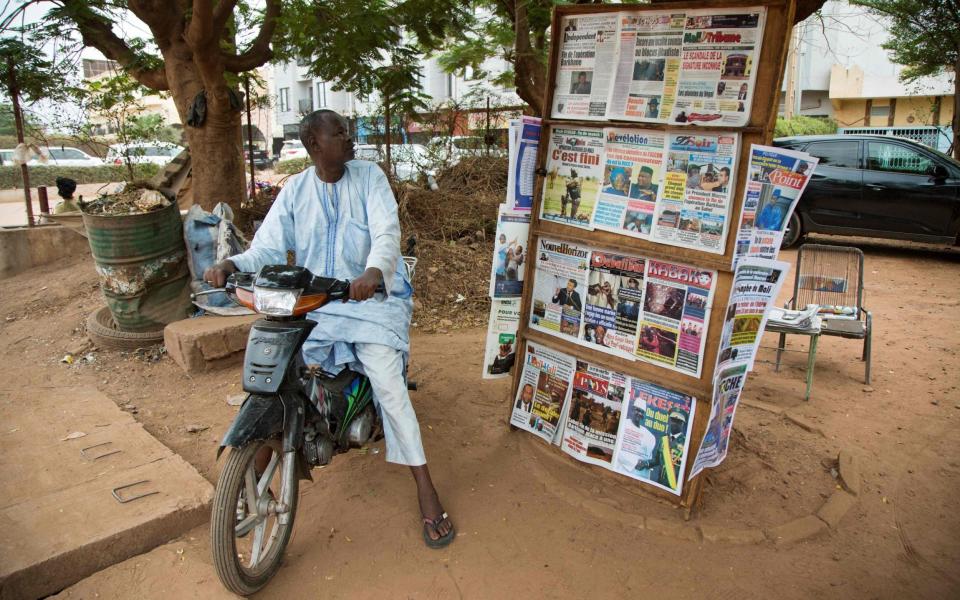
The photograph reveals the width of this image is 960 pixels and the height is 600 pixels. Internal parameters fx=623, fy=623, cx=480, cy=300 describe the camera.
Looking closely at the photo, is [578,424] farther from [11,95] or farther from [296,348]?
[11,95]

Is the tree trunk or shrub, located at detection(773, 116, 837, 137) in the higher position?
shrub, located at detection(773, 116, 837, 137)

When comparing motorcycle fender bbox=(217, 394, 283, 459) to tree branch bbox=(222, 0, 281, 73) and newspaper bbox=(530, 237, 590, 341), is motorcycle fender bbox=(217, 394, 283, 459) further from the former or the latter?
tree branch bbox=(222, 0, 281, 73)

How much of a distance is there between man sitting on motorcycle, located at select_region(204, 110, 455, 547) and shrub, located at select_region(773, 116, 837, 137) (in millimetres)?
20573

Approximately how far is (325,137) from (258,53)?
4.41 m

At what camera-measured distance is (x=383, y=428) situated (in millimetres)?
2773

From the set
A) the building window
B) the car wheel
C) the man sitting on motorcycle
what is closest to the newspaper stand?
the man sitting on motorcycle

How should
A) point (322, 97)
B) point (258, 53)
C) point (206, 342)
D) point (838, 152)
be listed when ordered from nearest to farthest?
1. point (206, 342)
2. point (258, 53)
3. point (838, 152)
4. point (322, 97)

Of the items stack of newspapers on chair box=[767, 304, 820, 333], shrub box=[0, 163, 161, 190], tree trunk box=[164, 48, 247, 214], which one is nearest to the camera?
stack of newspapers on chair box=[767, 304, 820, 333]

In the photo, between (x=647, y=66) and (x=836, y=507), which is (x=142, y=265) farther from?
(x=836, y=507)

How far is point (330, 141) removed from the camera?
259 cm

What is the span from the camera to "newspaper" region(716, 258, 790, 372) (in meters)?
2.46

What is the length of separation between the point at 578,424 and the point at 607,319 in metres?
0.55

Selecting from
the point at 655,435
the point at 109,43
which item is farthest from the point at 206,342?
the point at 109,43

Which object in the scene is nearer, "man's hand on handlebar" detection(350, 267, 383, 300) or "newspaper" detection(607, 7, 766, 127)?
"man's hand on handlebar" detection(350, 267, 383, 300)
